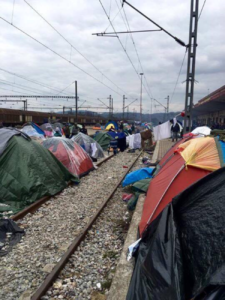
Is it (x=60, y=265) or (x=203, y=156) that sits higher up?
(x=203, y=156)

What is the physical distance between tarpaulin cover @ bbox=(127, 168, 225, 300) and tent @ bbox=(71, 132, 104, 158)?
1054 centimetres

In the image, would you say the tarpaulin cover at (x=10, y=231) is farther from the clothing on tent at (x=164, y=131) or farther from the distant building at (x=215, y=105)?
the distant building at (x=215, y=105)

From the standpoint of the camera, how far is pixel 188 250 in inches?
88.0

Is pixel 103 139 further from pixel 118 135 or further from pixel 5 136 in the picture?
pixel 5 136

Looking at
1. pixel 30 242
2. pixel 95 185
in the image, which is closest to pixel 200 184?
pixel 30 242

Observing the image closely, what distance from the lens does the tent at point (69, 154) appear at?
28.3ft

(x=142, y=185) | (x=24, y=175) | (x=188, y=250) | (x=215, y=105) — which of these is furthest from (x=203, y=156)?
(x=215, y=105)

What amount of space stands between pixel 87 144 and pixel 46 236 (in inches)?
348

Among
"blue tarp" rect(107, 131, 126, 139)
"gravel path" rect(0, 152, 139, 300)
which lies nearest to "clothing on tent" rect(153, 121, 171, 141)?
"blue tarp" rect(107, 131, 126, 139)

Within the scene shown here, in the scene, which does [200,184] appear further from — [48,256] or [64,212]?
[64,212]

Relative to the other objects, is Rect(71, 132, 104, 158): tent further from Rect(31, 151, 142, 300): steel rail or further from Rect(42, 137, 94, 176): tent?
Rect(31, 151, 142, 300): steel rail

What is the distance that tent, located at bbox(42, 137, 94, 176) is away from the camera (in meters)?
8.62

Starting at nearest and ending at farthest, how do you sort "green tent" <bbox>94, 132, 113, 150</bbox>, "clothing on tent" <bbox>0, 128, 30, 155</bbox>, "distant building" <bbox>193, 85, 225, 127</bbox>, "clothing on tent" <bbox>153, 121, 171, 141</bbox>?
1. "clothing on tent" <bbox>0, 128, 30, 155</bbox>
2. "clothing on tent" <bbox>153, 121, 171, 141</bbox>
3. "green tent" <bbox>94, 132, 113, 150</bbox>
4. "distant building" <bbox>193, 85, 225, 127</bbox>

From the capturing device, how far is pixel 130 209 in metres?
6.27
